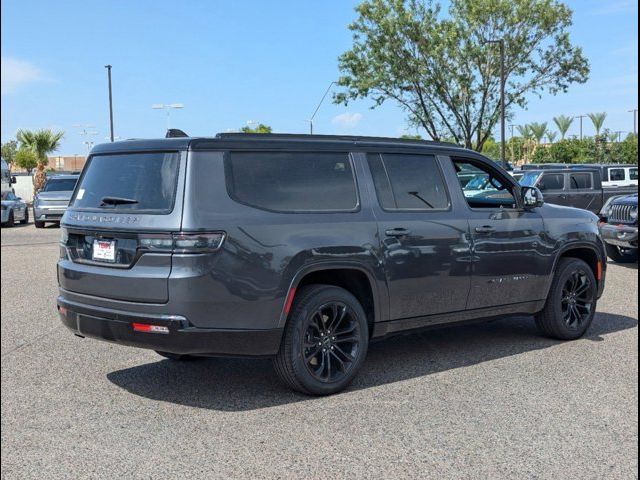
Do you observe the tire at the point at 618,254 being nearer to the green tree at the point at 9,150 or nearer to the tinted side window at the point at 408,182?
the tinted side window at the point at 408,182

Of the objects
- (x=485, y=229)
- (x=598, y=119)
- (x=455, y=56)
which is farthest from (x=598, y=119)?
(x=485, y=229)

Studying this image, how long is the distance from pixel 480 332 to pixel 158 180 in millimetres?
3812

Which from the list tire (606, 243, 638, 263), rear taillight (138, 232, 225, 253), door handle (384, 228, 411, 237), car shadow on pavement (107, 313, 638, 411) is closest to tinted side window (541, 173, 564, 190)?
tire (606, 243, 638, 263)

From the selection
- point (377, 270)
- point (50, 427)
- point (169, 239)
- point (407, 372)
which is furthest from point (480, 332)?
point (50, 427)

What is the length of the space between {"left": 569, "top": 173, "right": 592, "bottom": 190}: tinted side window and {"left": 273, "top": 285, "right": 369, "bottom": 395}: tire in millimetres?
17516

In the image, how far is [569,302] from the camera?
23.9ft

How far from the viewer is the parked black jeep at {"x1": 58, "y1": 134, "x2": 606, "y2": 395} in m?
5.00

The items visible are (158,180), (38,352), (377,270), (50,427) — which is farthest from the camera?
(38,352)

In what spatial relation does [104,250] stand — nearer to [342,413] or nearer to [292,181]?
[292,181]

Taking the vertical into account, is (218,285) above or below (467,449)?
above

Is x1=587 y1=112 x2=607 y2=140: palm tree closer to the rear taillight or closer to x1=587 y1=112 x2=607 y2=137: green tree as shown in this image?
x1=587 y1=112 x2=607 y2=137: green tree

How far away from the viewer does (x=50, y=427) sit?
476 centimetres

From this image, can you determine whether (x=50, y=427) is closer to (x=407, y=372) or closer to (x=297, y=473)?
A: (x=297, y=473)

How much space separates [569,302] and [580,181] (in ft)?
51.0
